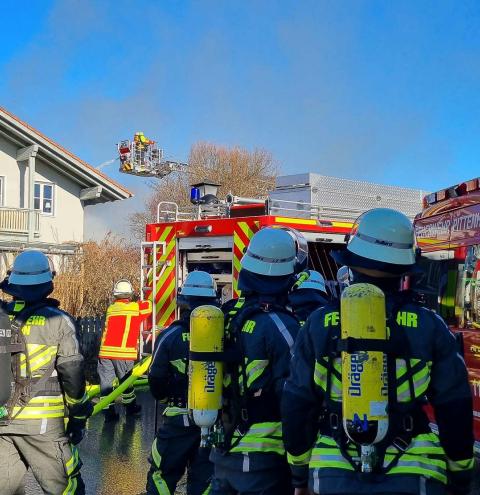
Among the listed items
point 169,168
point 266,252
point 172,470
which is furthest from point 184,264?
point 169,168

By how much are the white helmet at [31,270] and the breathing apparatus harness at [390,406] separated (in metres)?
2.23

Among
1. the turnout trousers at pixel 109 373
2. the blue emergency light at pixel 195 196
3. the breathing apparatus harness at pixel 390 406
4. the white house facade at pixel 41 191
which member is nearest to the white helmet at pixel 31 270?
the breathing apparatus harness at pixel 390 406

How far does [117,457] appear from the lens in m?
6.47

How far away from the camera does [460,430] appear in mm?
2303

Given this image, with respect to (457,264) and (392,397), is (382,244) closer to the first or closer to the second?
(392,397)

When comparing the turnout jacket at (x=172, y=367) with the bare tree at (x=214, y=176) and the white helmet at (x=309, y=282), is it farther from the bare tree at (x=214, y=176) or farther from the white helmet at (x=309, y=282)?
the bare tree at (x=214, y=176)

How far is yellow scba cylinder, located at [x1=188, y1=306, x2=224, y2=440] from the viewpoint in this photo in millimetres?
2938

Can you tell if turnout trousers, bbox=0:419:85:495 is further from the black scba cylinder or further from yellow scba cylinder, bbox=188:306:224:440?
yellow scba cylinder, bbox=188:306:224:440

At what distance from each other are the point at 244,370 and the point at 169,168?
37.7 metres

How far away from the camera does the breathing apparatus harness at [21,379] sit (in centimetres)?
376

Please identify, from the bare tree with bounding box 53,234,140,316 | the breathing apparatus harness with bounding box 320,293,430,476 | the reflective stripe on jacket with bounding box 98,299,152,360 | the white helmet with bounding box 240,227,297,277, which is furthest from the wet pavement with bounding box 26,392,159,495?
the bare tree with bounding box 53,234,140,316

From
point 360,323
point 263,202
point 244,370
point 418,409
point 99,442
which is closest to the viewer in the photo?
point 360,323

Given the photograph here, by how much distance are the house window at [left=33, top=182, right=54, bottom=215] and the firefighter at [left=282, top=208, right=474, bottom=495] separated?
22.4 metres

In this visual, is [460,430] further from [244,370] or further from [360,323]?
[244,370]
